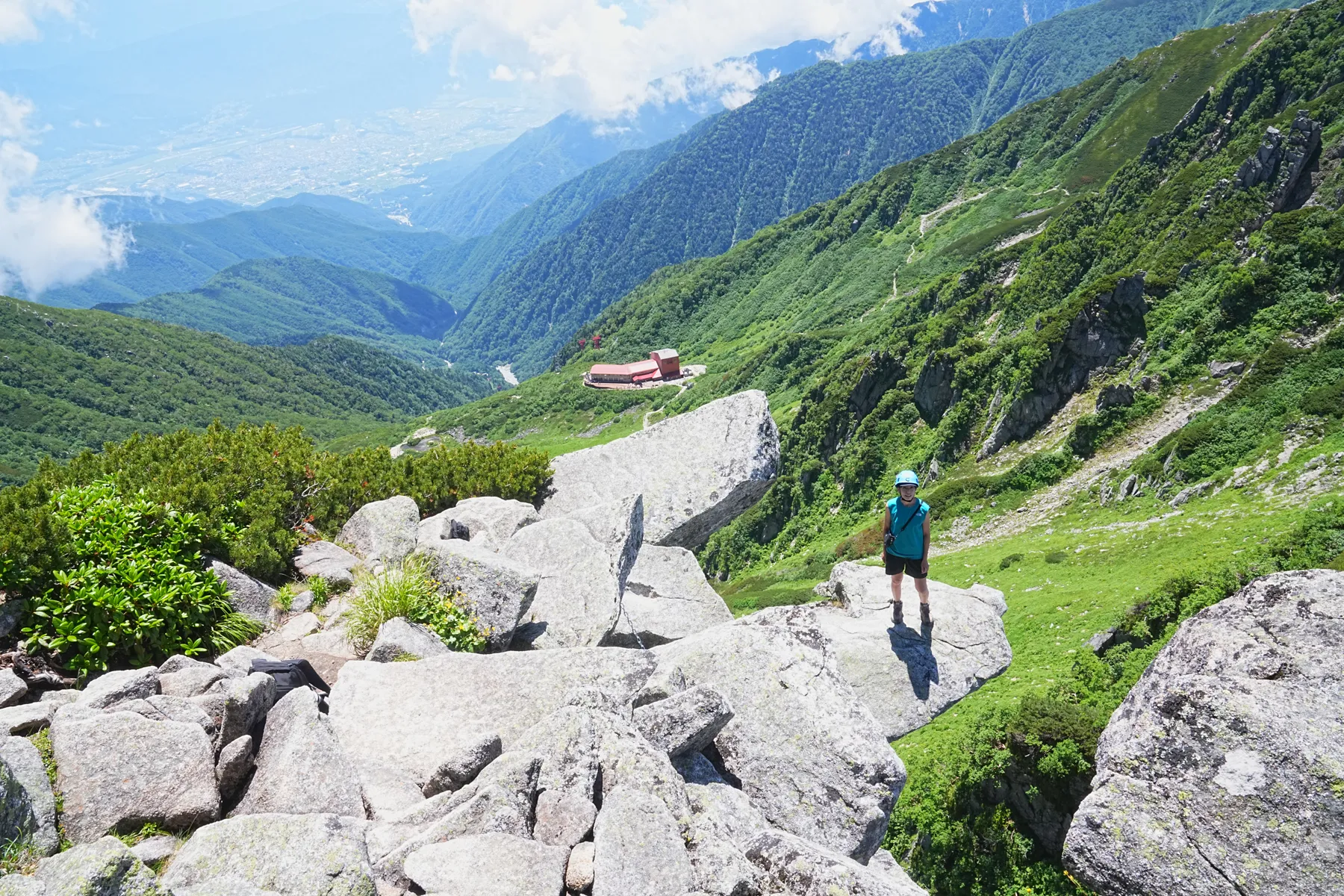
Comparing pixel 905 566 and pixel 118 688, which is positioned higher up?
pixel 118 688

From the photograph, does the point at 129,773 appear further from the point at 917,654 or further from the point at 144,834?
the point at 917,654

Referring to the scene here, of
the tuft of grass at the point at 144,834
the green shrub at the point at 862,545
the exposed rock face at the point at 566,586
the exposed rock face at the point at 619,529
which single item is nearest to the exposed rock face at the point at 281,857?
the tuft of grass at the point at 144,834

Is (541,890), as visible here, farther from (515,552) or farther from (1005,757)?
(1005,757)

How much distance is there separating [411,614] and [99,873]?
6536 mm

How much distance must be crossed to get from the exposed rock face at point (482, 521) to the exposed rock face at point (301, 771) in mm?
5319

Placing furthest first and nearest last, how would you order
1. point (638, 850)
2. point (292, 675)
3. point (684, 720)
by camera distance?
point (292, 675) → point (684, 720) → point (638, 850)

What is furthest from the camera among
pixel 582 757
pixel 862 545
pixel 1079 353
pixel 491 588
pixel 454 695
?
pixel 1079 353

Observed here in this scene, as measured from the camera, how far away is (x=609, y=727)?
8.16 m

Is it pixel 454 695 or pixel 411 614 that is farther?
pixel 411 614

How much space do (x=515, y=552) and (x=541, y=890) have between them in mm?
7625

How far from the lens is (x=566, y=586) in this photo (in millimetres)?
12891

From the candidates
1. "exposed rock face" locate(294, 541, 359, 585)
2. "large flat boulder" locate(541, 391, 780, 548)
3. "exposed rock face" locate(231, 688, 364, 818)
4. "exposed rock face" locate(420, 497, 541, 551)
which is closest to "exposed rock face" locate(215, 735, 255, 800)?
"exposed rock face" locate(231, 688, 364, 818)

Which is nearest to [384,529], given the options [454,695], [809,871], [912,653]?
[454,695]

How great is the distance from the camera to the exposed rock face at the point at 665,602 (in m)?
Result: 13.5
